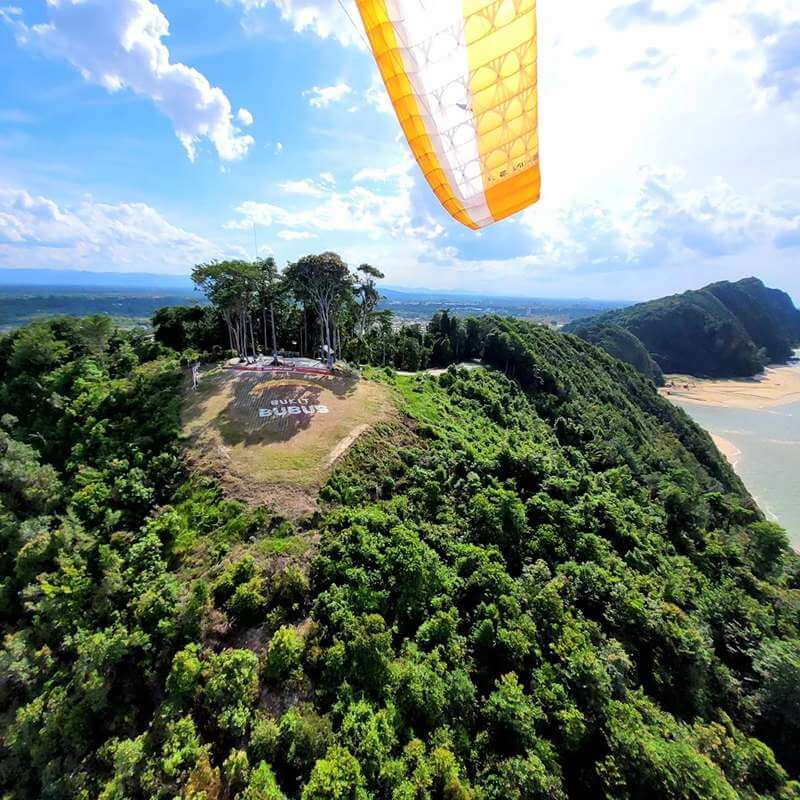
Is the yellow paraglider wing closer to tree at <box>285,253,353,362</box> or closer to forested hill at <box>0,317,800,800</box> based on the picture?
forested hill at <box>0,317,800,800</box>

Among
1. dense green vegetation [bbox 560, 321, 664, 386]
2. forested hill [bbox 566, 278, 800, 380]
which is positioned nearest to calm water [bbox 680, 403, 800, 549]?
dense green vegetation [bbox 560, 321, 664, 386]

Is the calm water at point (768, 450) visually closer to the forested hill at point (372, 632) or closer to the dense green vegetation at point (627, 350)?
the dense green vegetation at point (627, 350)

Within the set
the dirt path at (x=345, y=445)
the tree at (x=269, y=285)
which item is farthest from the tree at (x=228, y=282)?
the dirt path at (x=345, y=445)

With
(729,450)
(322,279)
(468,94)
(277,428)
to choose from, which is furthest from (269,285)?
(729,450)

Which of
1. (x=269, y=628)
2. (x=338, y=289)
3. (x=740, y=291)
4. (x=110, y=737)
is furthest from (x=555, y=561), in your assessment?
(x=740, y=291)

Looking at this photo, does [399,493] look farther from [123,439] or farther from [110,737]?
[123,439]

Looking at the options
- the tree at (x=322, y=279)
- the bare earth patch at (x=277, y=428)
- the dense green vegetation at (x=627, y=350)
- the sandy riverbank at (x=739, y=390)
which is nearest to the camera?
the bare earth patch at (x=277, y=428)
